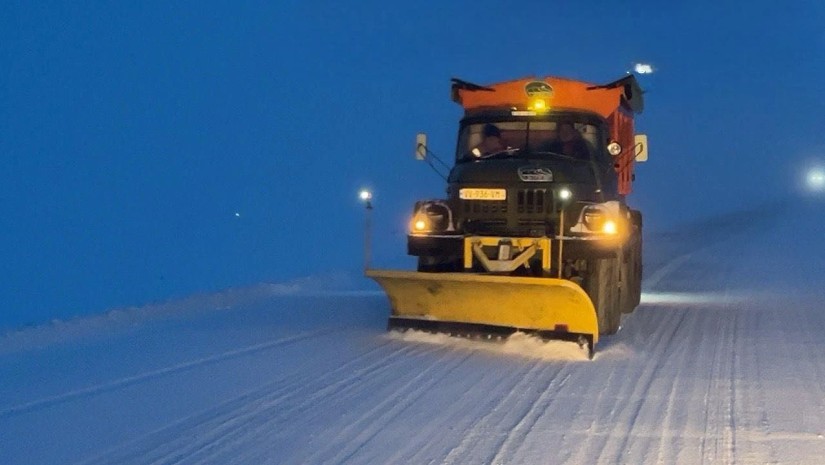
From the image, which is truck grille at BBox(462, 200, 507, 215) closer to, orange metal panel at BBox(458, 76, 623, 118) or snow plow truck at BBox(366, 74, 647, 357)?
snow plow truck at BBox(366, 74, 647, 357)

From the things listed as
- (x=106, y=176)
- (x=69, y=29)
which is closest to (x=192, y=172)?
(x=106, y=176)

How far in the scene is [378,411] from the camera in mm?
6781

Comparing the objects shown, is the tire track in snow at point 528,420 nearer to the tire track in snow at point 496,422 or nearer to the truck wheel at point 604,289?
the tire track in snow at point 496,422

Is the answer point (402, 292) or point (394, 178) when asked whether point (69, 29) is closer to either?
point (394, 178)

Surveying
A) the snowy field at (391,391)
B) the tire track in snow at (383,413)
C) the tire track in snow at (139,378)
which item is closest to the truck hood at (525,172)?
the snowy field at (391,391)

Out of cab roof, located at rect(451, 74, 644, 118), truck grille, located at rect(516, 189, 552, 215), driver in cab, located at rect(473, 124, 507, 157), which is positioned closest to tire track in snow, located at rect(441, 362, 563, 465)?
truck grille, located at rect(516, 189, 552, 215)

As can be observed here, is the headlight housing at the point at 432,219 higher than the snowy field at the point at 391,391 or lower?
higher

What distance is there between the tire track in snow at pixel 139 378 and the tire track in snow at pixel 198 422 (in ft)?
3.35

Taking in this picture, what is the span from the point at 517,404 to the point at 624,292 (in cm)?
494

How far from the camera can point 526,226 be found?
10219mm

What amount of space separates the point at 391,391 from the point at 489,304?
2467mm

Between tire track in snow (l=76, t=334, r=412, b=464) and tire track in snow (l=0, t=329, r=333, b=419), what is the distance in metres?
1.02

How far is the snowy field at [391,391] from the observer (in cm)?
586

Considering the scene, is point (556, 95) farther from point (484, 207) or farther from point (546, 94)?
point (484, 207)
